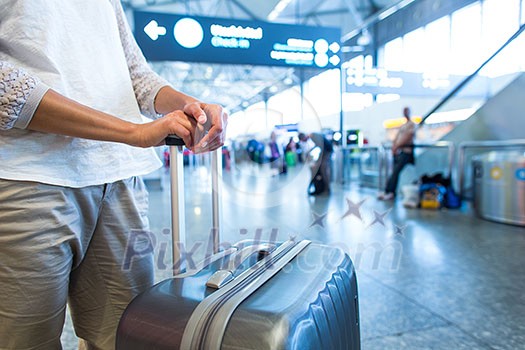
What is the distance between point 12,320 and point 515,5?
725 centimetres

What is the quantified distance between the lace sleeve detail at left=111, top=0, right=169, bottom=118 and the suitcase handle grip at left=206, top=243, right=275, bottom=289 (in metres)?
0.38

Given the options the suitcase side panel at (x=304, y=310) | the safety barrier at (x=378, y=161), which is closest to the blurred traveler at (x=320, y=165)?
the safety barrier at (x=378, y=161)

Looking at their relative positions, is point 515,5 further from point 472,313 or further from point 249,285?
point 249,285

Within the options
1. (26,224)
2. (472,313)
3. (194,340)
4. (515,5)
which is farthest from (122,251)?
(515,5)

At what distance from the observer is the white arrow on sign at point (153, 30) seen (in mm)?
4082

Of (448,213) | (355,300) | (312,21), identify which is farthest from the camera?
(312,21)

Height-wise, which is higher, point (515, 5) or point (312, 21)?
point (312, 21)

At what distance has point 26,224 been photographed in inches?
23.3

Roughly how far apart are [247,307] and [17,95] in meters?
0.46

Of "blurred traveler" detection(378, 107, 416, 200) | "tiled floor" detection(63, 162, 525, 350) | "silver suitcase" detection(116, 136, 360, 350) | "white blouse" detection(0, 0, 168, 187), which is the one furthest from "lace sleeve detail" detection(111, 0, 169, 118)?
"blurred traveler" detection(378, 107, 416, 200)

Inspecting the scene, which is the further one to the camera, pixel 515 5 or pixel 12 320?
pixel 515 5

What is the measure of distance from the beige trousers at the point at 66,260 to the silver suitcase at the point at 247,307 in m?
0.14

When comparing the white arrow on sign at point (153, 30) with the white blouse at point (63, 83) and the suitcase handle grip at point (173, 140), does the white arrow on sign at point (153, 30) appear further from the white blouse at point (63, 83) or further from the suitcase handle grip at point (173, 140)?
the suitcase handle grip at point (173, 140)

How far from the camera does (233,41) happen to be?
14.5ft
